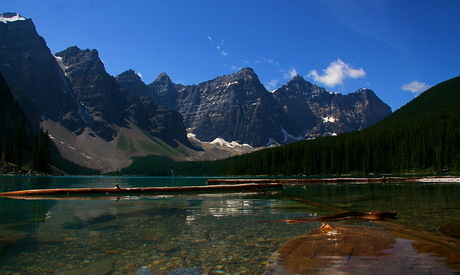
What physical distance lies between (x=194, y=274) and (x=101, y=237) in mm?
5678

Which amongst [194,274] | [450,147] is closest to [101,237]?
[194,274]

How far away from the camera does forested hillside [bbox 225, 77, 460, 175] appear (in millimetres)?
110250

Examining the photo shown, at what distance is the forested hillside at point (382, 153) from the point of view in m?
110

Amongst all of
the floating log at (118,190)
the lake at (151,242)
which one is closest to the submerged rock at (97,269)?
the lake at (151,242)

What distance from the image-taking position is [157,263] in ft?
25.8

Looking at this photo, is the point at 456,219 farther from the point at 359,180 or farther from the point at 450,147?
the point at 450,147

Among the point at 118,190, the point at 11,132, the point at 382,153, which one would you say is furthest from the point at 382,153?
the point at 11,132

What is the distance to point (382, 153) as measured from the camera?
131 meters

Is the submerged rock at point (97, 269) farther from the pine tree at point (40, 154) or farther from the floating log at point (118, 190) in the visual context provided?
the pine tree at point (40, 154)

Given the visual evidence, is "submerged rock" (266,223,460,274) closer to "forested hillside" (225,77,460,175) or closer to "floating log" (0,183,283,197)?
"floating log" (0,183,283,197)

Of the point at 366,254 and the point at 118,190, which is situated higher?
the point at 366,254

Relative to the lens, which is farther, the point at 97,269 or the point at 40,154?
the point at 40,154

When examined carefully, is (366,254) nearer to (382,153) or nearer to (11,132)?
(382,153)

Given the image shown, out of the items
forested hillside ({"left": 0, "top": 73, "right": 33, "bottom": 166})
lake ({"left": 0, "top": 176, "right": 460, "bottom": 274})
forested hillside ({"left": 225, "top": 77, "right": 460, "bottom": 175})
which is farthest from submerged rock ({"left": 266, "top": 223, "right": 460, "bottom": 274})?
forested hillside ({"left": 0, "top": 73, "right": 33, "bottom": 166})
